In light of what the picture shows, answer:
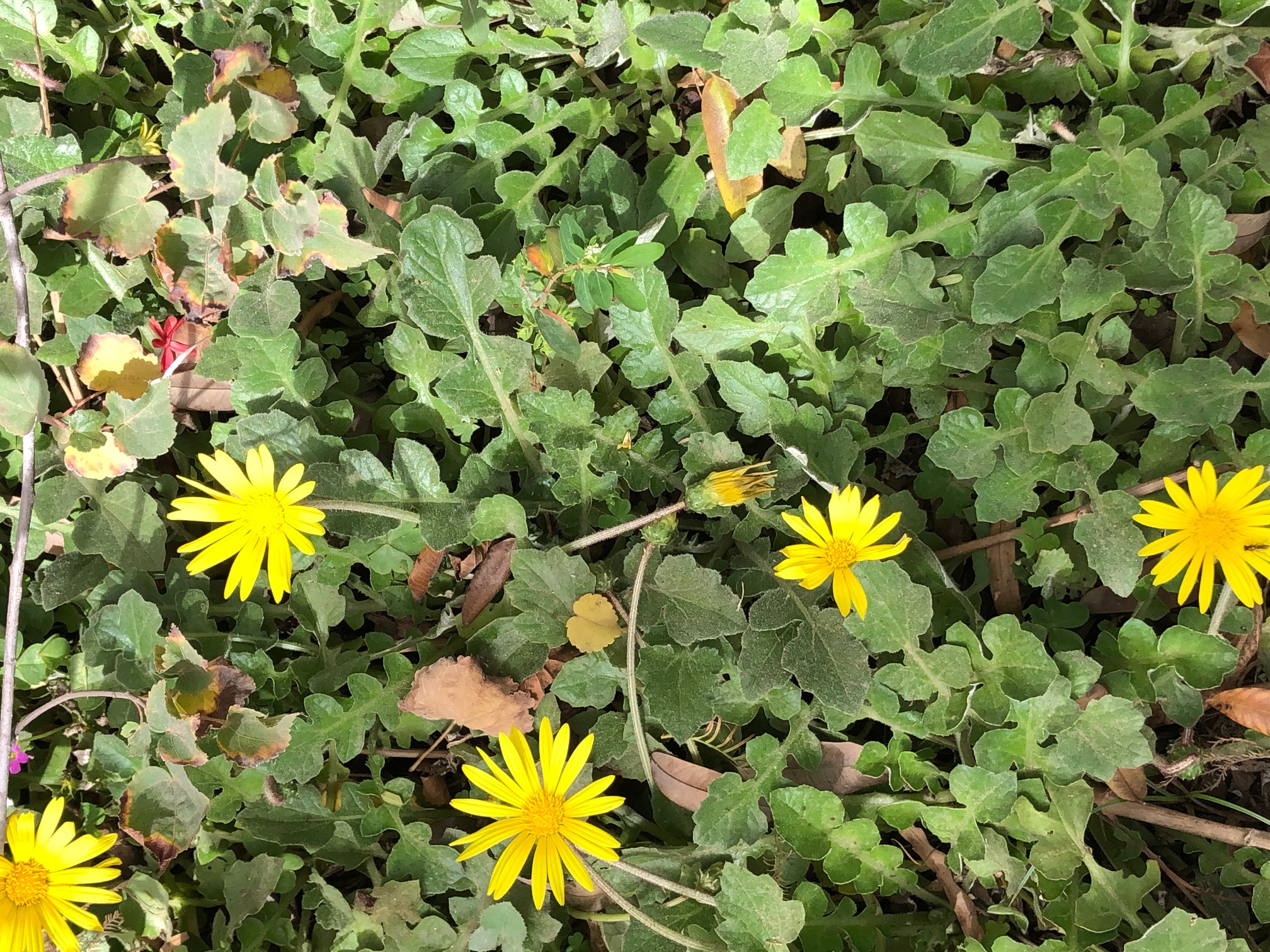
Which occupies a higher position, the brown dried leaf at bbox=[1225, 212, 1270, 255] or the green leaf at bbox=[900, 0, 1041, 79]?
the green leaf at bbox=[900, 0, 1041, 79]

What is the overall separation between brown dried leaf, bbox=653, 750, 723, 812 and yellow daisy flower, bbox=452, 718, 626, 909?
0.29 meters

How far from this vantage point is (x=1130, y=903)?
2236mm

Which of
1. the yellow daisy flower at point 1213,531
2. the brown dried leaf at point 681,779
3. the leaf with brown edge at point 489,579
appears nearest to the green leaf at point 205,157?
the leaf with brown edge at point 489,579

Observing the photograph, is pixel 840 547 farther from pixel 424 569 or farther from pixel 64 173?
pixel 64 173

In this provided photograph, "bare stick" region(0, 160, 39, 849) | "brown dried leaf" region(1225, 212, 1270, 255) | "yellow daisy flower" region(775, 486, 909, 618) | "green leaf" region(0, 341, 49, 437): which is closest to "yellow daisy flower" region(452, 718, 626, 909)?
"yellow daisy flower" region(775, 486, 909, 618)

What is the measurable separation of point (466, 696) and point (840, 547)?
1.04 metres

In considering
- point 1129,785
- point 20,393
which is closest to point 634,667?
point 1129,785

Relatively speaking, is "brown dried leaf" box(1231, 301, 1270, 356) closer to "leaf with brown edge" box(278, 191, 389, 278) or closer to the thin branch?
"leaf with brown edge" box(278, 191, 389, 278)

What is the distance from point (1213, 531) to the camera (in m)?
2.13

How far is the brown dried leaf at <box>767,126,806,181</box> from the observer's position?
2559 mm

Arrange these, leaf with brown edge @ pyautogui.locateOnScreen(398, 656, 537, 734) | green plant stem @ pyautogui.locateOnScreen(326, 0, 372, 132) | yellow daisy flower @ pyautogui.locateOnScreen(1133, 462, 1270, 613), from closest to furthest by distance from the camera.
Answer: yellow daisy flower @ pyautogui.locateOnScreen(1133, 462, 1270, 613)
leaf with brown edge @ pyautogui.locateOnScreen(398, 656, 537, 734)
green plant stem @ pyautogui.locateOnScreen(326, 0, 372, 132)

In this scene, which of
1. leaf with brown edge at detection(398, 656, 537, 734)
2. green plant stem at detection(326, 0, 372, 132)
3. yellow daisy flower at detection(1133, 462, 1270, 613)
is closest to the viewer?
yellow daisy flower at detection(1133, 462, 1270, 613)

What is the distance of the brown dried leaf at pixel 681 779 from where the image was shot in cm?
249

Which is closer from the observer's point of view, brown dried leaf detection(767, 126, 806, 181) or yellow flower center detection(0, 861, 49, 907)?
yellow flower center detection(0, 861, 49, 907)
